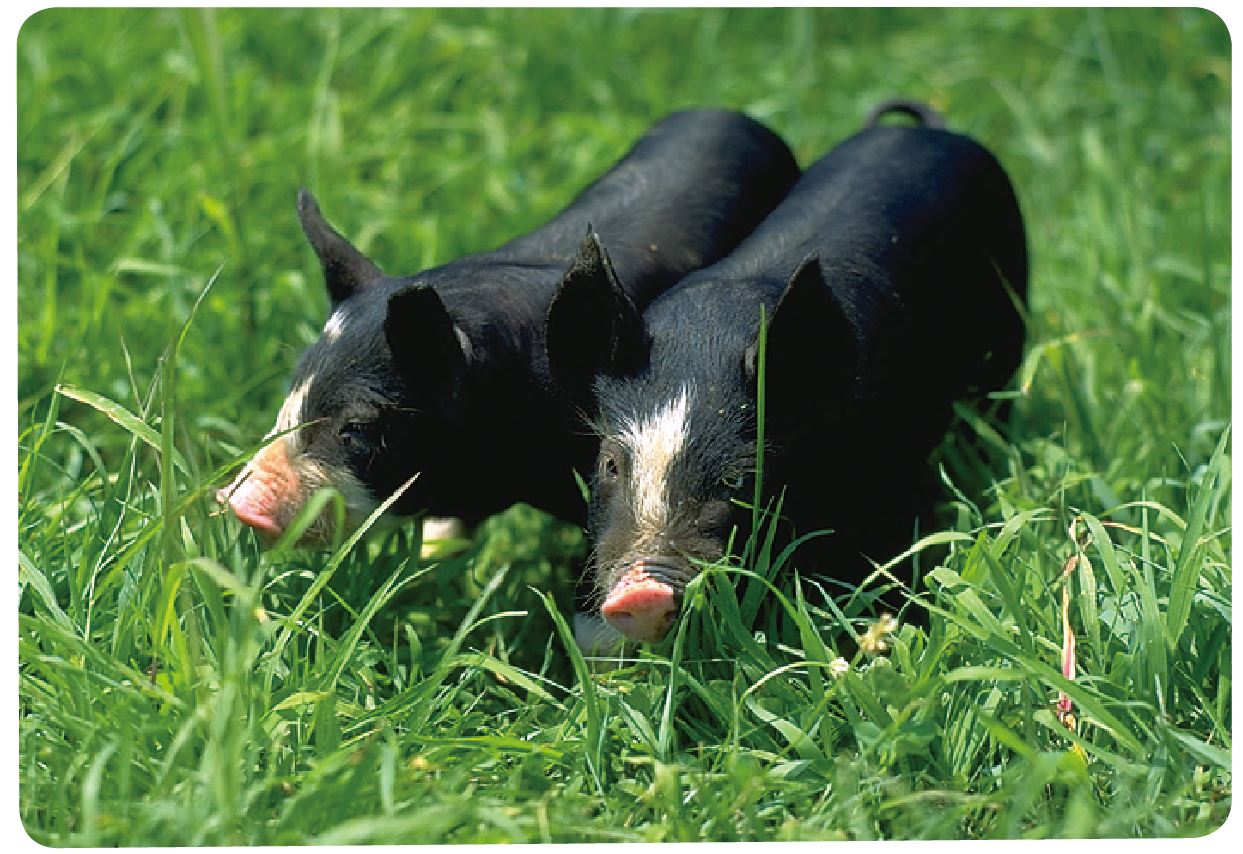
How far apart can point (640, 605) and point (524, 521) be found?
52.5 inches

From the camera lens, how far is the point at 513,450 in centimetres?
377

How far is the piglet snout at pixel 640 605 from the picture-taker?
10.3ft

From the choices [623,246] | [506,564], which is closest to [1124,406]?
[623,246]

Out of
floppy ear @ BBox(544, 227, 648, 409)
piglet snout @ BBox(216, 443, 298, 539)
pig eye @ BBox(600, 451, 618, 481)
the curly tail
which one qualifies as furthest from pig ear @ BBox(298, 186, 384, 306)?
the curly tail

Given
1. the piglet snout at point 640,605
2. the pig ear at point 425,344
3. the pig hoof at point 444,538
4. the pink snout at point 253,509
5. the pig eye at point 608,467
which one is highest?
the pig ear at point 425,344

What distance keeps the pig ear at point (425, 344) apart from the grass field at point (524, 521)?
1.34 ft

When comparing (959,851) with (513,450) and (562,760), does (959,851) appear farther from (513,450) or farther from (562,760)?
(513,450)

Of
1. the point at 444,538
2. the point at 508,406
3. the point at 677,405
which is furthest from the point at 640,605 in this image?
the point at 444,538

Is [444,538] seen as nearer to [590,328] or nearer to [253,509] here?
[253,509]

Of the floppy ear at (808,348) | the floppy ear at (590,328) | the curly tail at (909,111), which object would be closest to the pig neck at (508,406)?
the floppy ear at (590,328)

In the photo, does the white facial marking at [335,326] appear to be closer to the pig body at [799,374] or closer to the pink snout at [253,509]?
the pink snout at [253,509]

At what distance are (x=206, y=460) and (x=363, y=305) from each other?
2.48 feet

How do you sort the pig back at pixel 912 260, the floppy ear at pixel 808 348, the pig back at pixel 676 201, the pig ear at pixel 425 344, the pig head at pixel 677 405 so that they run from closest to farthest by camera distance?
the pig head at pixel 677 405 < the floppy ear at pixel 808 348 < the pig ear at pixel 425 344 < the pig back at pixel 912 260 < the pig back at pixel 676 201

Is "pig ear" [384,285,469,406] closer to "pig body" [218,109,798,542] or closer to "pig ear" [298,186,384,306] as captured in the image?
"pig body" [218,109,798,542]
